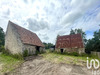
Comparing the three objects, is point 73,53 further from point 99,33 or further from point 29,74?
point 29,74

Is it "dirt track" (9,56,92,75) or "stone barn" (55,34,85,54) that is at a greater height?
"stone barn" (55,34,85,54)

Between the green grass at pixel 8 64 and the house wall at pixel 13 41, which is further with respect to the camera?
the house wall at pixel 13 41

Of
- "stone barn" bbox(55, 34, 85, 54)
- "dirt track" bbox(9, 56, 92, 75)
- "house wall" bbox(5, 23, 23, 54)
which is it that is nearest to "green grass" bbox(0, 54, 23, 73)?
"dirt track" bbox(9, 56, 92, 75)

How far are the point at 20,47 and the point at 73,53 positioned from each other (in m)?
13.0

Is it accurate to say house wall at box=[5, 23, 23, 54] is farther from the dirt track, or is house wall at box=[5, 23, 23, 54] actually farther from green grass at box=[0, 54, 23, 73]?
the dirt track

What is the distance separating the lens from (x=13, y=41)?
11.5 metres

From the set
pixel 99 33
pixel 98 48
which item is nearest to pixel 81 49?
pixel 98 48

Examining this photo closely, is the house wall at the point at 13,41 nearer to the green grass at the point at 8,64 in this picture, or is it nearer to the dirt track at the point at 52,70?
the green grass at the point at 8,64

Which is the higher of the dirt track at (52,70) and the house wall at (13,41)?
the house wall at (13,41)

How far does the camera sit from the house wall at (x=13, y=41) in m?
10.8

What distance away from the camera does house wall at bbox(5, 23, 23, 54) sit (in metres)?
10.8

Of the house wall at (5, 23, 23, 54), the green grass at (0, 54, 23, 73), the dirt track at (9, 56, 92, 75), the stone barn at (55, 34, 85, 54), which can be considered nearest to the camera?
the dirt track at (9, 56, 92, 75)

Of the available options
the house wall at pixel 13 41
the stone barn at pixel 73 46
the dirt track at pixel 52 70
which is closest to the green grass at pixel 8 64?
the dirt track at pixel 52 70

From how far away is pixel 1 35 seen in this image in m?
26.7
